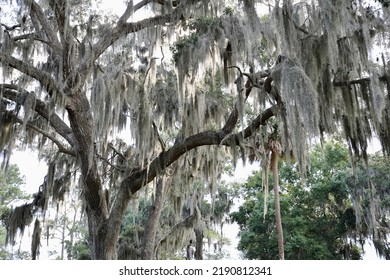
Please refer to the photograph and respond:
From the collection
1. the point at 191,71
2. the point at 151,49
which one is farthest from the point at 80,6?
the point at 191,71

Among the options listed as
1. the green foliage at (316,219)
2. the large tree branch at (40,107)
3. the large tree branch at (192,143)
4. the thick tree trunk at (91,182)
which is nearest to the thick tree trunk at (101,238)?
the thick tree trunk at (91,182)

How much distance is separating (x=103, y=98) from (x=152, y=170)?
1.52 meters

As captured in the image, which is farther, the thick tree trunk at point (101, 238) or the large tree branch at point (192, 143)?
the thick tree trunk at point (101, 238)

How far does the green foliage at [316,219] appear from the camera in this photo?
14.5 meters

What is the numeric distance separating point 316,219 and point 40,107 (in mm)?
11595

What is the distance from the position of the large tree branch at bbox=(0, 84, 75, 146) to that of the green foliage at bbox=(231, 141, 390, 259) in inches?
365

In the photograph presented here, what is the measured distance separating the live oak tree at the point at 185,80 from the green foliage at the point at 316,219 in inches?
303

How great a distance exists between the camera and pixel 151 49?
7.49 m

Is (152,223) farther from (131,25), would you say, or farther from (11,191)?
(11,191)

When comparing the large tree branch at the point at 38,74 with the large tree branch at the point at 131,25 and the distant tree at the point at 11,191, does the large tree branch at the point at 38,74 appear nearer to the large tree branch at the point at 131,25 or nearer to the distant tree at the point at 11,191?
the large tree branch at the point at 131,25

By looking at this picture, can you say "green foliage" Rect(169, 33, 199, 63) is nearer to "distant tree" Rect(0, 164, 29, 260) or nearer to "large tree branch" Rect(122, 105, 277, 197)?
"large tree branch" Rect(122, 105, 277, 197)

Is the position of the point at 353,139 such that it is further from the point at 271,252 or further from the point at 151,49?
the point at 271,252

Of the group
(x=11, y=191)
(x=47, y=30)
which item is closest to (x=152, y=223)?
(x=47, y=30)

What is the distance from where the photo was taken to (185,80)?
6988mm
